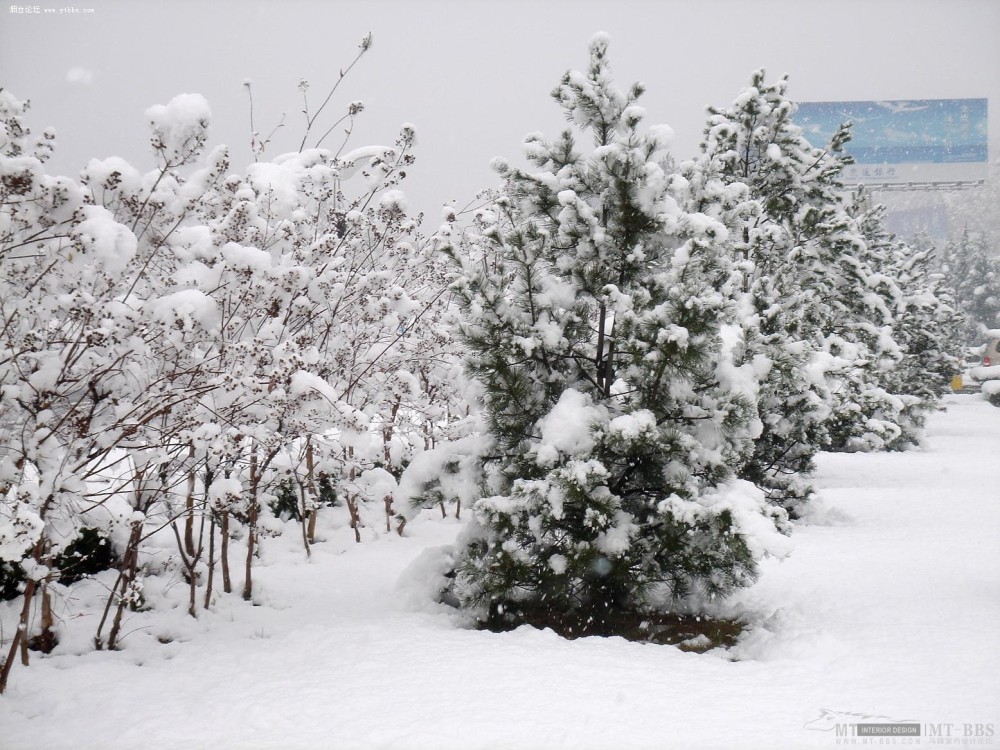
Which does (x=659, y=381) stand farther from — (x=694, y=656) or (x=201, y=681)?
(x=201, y=681)

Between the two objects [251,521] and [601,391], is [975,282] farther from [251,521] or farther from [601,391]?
[251,521]

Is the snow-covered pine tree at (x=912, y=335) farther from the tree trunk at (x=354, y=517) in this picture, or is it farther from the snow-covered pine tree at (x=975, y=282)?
the snow-covered pine tree at (x=975, y=282)

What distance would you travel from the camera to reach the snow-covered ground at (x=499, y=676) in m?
3.49

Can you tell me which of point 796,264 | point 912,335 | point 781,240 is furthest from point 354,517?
point 912,335

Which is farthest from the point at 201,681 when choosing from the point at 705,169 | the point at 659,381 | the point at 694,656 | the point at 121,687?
the point at 705,169

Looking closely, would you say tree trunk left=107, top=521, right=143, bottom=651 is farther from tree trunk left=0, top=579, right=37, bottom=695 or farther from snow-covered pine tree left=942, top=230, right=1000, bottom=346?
snow-covered pine tree left=942, top=230, right=1000, bottom=346

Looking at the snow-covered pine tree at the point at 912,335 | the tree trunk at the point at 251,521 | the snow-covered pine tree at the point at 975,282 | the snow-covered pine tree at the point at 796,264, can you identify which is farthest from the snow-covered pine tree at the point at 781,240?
the snow-covered pine tree at the point at 975,282

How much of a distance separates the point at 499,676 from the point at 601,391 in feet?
8.05

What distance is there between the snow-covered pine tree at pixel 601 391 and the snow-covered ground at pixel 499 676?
0.55m

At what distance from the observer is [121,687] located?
406 cm

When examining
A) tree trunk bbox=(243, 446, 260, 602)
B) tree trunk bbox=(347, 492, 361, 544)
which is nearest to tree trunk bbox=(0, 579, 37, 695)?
tree trunk bbox=(243, 446, 260, 602)

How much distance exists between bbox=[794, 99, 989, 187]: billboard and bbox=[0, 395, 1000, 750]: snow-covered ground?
44.5m

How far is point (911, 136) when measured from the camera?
45.2 meters

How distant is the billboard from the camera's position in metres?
43.8
